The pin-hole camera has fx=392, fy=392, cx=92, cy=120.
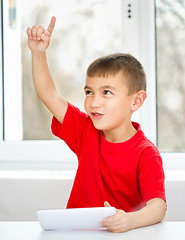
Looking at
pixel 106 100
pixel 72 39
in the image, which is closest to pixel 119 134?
pixel 106 100

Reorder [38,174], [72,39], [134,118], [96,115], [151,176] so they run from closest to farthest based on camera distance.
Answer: [151,176], [96,115], [38,174], [134,118], [72,39]

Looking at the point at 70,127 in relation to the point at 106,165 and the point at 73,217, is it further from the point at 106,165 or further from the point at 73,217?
the point at 73,217

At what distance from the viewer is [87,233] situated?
782 mm

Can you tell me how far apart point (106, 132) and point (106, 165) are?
0.39 ft

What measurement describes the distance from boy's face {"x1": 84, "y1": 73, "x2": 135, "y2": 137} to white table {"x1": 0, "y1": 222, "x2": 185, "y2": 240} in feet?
1.26

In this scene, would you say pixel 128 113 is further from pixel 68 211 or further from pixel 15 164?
pixel 15 164

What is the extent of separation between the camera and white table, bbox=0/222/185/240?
75cm

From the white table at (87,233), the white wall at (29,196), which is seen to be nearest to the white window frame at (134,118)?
the white wall at (29,196)

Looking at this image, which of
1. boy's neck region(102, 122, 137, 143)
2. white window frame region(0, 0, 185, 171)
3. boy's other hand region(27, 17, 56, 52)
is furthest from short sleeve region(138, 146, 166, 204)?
white window frame region(0, 0, 185, 171)

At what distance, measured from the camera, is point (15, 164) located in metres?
1.88

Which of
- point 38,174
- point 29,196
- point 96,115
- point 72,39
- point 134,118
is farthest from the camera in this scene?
point 72,39

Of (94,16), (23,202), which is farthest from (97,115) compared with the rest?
(94,16)

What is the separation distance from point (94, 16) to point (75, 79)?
0.32m

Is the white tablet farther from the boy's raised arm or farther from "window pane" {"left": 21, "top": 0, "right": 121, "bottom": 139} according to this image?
"window pane" {"left": 21, "top": 0, "right": 121, "bottom": 139}
